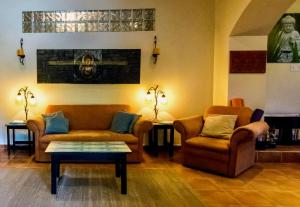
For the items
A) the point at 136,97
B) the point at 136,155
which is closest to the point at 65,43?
the point at 136,97

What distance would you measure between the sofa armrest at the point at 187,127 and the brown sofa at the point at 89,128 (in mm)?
434

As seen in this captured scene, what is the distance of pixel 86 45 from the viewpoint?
5527 millimetres

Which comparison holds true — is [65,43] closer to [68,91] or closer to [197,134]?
[68,91]

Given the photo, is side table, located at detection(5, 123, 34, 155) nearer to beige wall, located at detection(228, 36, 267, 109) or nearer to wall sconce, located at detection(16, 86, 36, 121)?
wall sconce, located at detection(16, 86, 36, 121)

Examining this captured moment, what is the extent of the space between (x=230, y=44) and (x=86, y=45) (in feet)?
7.93

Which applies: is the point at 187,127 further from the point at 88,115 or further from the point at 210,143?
the point at 88,115

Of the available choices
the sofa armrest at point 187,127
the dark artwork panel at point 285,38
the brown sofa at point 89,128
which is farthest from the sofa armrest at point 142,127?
the dark artwork panel at point 285,38

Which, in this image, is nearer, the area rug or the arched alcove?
the area rug

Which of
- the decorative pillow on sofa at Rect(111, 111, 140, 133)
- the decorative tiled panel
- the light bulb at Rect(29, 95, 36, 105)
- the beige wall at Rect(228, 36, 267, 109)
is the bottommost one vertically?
the decorative pillow on sofa at Rect(111, 111, 140, 133)

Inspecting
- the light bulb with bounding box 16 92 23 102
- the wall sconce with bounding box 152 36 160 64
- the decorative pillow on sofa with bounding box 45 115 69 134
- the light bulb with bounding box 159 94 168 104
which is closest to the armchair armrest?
the light bulb with bounding box 159 94 168 104

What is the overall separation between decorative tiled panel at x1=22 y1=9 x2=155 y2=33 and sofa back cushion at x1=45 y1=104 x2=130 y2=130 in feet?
4.39

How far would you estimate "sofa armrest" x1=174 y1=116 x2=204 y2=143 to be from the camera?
4.55 m

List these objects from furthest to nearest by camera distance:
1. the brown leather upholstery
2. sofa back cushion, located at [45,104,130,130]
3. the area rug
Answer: sofa back cushion, located at [45,104,130,130], the brown leather upholstery, the area rug

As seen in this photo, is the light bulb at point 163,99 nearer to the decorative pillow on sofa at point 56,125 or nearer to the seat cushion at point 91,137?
the seat cushion at point 91,137
